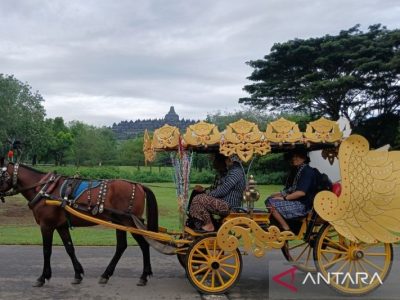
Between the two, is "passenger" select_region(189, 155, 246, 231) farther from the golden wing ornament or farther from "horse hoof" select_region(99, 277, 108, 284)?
"horse hoof" select_region(99, 277, 108, 284)

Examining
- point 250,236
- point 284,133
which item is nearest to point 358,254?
point 250,236

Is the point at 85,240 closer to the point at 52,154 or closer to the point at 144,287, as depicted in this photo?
the point at 144,287

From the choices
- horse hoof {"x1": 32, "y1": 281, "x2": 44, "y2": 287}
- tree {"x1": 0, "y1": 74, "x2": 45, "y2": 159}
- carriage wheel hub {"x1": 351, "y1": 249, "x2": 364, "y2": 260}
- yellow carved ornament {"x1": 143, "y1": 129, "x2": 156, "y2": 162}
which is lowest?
horse hoof {"x1": 32, "y1": 281, "x2": 44, "y2": 287}

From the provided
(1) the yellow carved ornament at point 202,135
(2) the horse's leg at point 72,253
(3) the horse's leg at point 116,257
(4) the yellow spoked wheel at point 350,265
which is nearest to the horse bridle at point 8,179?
(2) the horse's leg at point 72,253

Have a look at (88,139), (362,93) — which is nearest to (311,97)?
(362,93)

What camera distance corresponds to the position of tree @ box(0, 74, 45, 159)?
3966 centimetres

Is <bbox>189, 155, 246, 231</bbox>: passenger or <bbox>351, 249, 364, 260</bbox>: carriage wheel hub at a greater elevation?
<bbox>189, 155, 246, 231</bbox>: passenger

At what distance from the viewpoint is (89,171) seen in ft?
109

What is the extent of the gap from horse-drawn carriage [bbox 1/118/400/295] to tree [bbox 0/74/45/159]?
35185 mm

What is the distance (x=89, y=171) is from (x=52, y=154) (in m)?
37.8

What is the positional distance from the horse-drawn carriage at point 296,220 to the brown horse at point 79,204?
0.10 metres

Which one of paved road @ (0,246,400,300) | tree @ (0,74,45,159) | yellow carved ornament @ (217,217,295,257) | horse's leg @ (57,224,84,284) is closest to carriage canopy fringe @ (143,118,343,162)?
yellow carved ornament @ (217,217,295,257)

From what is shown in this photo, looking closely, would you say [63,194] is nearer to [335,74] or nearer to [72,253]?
[72,253]

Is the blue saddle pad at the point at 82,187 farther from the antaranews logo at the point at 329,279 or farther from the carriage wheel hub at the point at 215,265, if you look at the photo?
the antaranews logo at the point at 329,279
